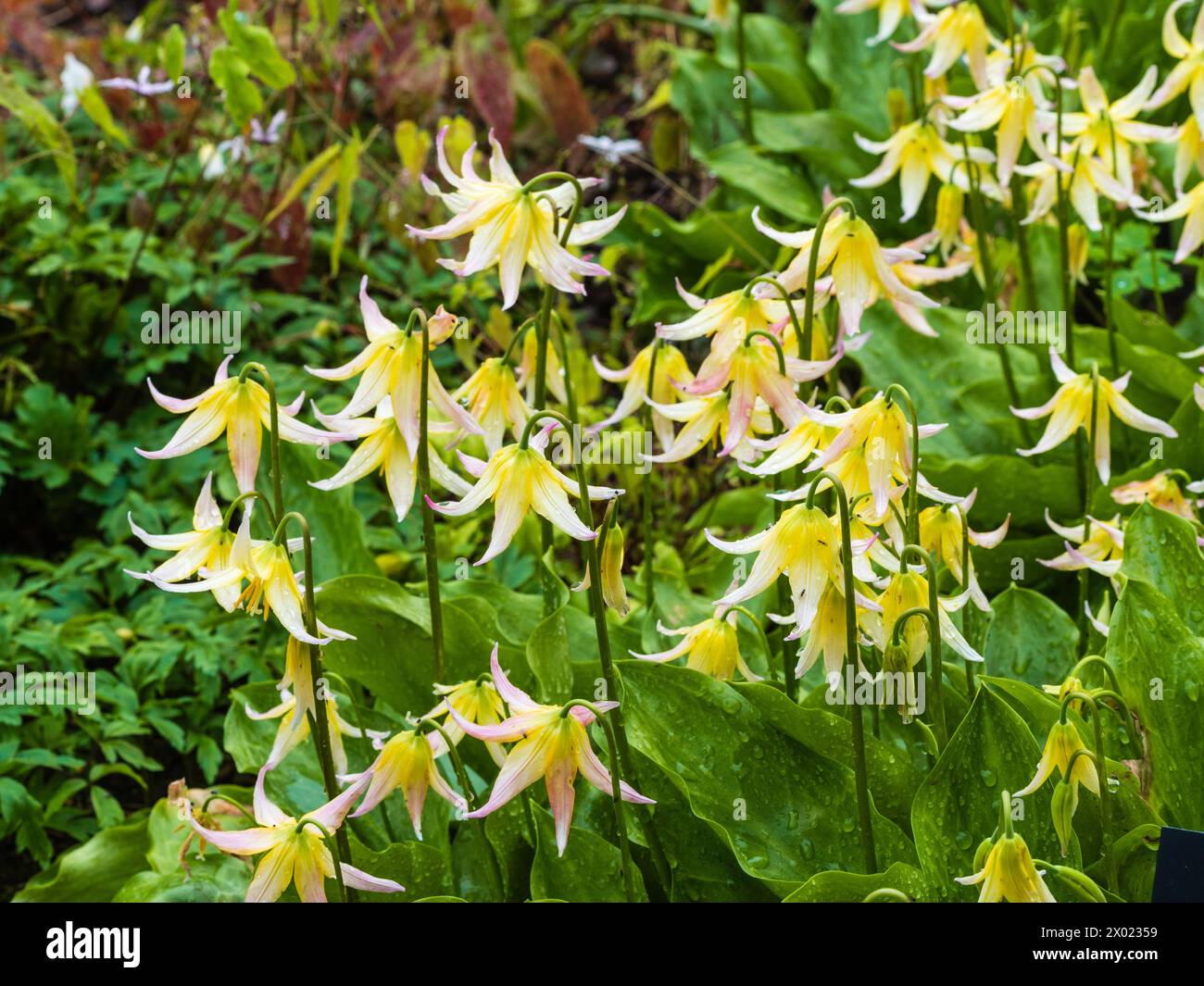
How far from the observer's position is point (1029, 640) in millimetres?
2086

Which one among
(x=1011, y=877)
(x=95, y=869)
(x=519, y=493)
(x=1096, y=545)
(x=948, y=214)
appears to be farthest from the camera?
(x=948, y=214)

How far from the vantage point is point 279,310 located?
3.63m

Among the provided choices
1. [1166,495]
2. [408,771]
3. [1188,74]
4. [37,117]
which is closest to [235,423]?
[408,771]

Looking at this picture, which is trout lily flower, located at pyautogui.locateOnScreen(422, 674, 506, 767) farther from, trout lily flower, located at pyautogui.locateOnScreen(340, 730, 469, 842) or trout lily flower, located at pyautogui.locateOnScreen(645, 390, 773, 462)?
trout lily flower, located at pyautogui.locateOnScreen(645, 390, 773, 462)

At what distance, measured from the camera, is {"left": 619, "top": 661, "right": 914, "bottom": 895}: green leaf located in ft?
5.51

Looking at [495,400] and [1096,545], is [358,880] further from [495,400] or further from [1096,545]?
[1096,545]

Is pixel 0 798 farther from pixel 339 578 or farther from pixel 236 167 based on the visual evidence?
pixel 236 167

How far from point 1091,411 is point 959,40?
3.28 ft

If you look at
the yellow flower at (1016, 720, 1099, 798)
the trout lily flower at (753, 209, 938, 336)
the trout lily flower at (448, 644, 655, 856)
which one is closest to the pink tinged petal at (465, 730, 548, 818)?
the trout lily flower at (448, 644, 655, 856)

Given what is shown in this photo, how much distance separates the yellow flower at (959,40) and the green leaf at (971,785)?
1.45 metres

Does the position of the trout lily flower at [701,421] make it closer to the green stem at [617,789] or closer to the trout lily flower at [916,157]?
the green stem at [617,789]

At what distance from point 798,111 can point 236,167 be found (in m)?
1.66

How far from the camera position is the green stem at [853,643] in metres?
1.43
